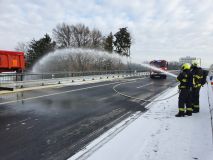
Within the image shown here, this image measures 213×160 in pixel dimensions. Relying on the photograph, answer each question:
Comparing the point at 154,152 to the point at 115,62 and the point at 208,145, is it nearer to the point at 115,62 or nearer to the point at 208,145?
the point at 208,145

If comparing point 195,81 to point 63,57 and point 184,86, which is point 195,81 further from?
point 63,57

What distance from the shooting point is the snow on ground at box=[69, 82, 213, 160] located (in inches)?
198

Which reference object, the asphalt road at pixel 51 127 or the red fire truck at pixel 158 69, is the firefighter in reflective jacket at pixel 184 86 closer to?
the asphalt road at pixel 51 127

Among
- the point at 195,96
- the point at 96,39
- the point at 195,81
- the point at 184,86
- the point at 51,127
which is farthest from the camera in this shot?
the point at 96,39

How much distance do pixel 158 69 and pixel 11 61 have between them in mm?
27501

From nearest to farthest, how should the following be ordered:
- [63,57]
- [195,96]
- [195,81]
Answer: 1. [195,81]
2. [195,96]
3. [63,57]

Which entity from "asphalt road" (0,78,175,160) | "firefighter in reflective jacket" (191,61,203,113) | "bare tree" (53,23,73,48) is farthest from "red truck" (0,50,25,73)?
"bare tree" (53,23,73,48)

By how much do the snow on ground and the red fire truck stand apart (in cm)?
2763

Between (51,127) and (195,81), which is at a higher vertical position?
(195,81)

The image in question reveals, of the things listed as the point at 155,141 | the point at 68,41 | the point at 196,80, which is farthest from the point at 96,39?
the point at 155,141

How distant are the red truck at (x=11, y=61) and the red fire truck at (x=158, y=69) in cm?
2595

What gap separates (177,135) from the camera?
20.8 ft

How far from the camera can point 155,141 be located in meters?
5.87

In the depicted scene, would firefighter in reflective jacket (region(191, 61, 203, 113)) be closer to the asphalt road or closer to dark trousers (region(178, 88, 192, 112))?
dark trousers (region(178, 88, 192, 112))
